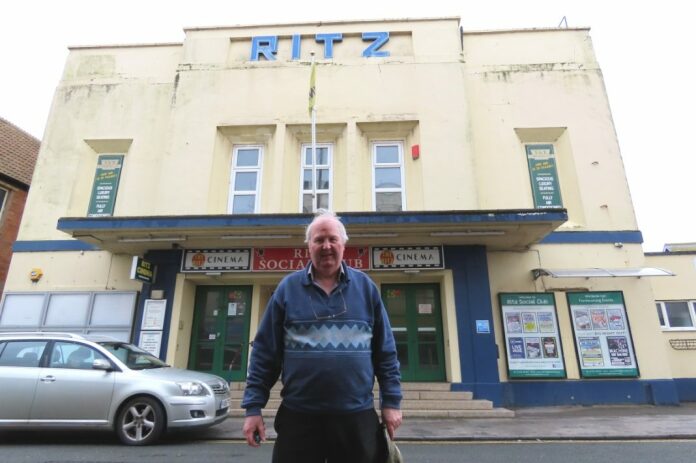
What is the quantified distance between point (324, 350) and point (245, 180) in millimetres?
9967

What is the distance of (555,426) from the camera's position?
7.09 m

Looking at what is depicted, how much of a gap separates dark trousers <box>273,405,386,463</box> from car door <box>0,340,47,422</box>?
578cm

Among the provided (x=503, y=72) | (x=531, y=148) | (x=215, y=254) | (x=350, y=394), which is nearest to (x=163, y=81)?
(x=215, y=254)

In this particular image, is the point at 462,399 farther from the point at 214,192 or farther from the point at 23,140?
the point at 23,140

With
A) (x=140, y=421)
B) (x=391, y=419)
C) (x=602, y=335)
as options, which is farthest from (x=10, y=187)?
(x=602, y=335)

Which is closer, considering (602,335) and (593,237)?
(602,335)

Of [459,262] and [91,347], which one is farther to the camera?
[459,262]

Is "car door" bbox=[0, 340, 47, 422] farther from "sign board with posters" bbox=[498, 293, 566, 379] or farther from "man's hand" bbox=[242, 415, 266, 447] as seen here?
"sign board with posters" bbox=[498, 293, 566, 379]

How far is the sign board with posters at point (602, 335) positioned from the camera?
9.41m

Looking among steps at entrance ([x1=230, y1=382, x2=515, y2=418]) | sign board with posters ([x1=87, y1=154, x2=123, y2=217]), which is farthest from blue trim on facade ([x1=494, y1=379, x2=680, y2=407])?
sign board with posters ([x1=87, y1=154, x2=123, y2=217])

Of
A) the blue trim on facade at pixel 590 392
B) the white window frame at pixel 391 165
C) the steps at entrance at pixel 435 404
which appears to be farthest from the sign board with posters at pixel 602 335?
the white window frame at pixel 391 165

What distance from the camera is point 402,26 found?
492 inches

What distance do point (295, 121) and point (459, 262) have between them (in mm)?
5841

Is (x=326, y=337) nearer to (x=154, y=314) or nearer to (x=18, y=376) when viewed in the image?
(x=18, y=376)
